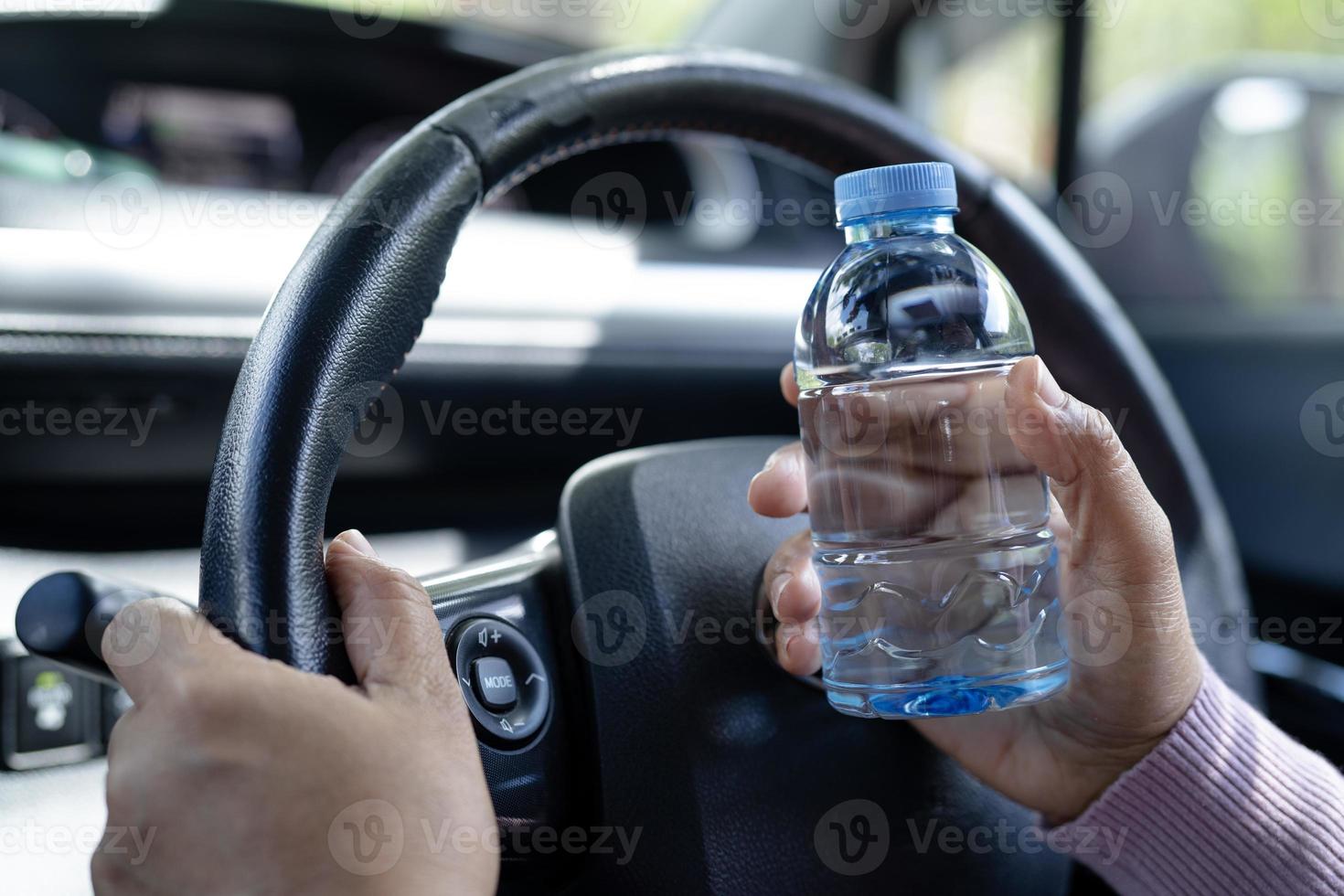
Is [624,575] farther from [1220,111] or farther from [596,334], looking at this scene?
[1220,111]

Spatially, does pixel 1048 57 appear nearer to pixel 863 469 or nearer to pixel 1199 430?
pixel 1199 430

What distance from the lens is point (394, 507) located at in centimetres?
135

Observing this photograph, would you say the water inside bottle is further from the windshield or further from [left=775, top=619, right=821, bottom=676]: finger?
the windshield

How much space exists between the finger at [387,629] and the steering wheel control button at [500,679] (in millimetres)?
122

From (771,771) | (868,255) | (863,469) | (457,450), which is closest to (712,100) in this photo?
(868,255)

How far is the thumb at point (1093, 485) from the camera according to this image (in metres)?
0.66

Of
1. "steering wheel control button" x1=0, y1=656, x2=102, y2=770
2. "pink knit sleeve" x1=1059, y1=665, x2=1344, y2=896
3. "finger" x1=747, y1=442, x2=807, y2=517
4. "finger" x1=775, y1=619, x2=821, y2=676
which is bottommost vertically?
"pink knit sleeve" x1=1059, y1=665, x2=1344, y2=896

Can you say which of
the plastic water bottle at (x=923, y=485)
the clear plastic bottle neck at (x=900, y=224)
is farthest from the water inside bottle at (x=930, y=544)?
the clear plastic bottle neck at (x=900, y=224)

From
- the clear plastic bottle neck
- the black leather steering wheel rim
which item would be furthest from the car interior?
the clear plastic bottle neck

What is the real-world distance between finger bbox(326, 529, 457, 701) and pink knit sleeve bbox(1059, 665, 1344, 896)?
1.65ft

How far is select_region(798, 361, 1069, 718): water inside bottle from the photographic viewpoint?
30.8 inches

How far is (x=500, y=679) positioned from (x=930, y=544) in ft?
1.02

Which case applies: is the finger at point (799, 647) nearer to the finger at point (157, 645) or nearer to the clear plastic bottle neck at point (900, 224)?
the clear plastic bottle neck at point (900, 224)

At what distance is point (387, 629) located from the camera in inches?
20.8
